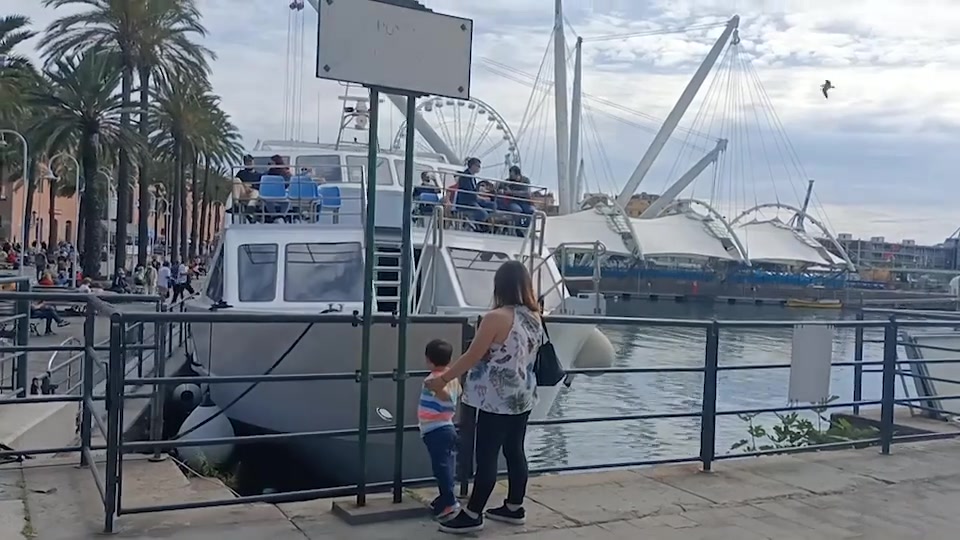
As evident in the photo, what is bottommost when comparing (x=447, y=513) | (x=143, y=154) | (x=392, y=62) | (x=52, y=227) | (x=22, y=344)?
(x=447, y=513)

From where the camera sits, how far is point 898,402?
895 centimetres

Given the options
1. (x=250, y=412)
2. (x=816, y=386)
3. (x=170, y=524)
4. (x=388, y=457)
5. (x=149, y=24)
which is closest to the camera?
(x=170, y=524)

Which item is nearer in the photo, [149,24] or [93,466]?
[93,466]

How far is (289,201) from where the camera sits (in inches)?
539

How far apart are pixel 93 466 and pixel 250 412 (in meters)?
5.62

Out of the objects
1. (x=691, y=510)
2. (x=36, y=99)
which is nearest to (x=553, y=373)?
(x=691, y=510)

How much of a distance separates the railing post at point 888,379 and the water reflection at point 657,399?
841 mm

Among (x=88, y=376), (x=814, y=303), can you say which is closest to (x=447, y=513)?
(x=88, y=376)

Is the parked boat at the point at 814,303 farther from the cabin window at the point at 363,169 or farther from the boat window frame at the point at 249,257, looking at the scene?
the boat window frame at the point at 249,257

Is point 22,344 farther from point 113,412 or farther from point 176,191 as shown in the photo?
point 176,191

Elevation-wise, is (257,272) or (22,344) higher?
(257,272)

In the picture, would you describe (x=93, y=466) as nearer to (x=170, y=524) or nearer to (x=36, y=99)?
(x=170, y=524)

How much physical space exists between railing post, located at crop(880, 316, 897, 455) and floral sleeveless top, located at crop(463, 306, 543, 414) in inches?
167

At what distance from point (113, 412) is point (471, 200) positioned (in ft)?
31.7
